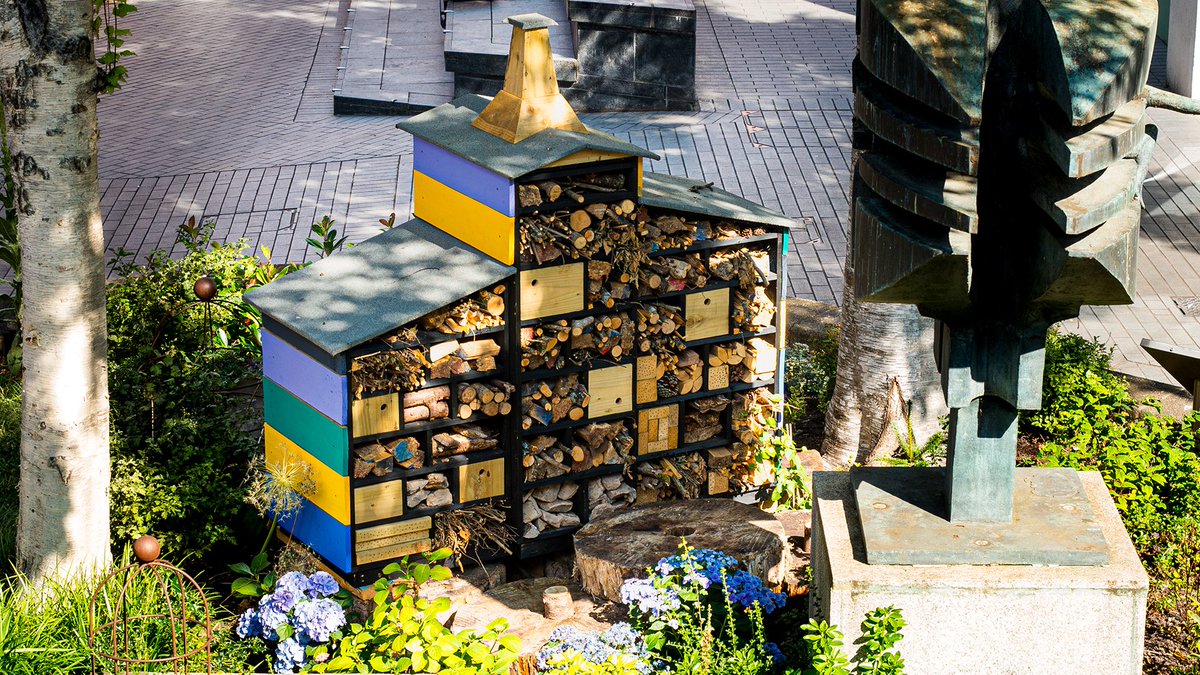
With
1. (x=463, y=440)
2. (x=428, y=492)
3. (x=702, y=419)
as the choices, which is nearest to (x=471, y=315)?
(x=463, y=440)

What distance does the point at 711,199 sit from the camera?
24.2 feet

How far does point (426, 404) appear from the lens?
673 cm

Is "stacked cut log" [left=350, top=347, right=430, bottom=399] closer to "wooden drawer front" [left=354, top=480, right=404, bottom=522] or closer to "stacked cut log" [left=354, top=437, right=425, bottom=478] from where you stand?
"stacked cut log" [left=354, top=437, right=425, bottom=478]

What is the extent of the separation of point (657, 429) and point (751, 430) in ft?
1.73

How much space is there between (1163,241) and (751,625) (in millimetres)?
7760

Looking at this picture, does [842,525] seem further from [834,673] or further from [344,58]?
[344,58]

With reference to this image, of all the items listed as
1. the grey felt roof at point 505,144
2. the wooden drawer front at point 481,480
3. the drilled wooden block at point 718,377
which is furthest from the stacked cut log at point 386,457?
the drilled wooden block at point 718,377

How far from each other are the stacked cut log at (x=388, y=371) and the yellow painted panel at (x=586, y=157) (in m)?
1.03

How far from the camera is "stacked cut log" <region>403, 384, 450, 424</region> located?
6.69m

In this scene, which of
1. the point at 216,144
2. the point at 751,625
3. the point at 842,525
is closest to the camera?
the point at 842,525

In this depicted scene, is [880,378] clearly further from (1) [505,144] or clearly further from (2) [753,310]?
(1) [505,144]

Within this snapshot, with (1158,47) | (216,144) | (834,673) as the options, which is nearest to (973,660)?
(834,673)

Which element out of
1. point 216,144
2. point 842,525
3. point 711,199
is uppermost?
point 711,199

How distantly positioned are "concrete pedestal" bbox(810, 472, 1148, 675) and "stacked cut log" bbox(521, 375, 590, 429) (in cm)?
218
